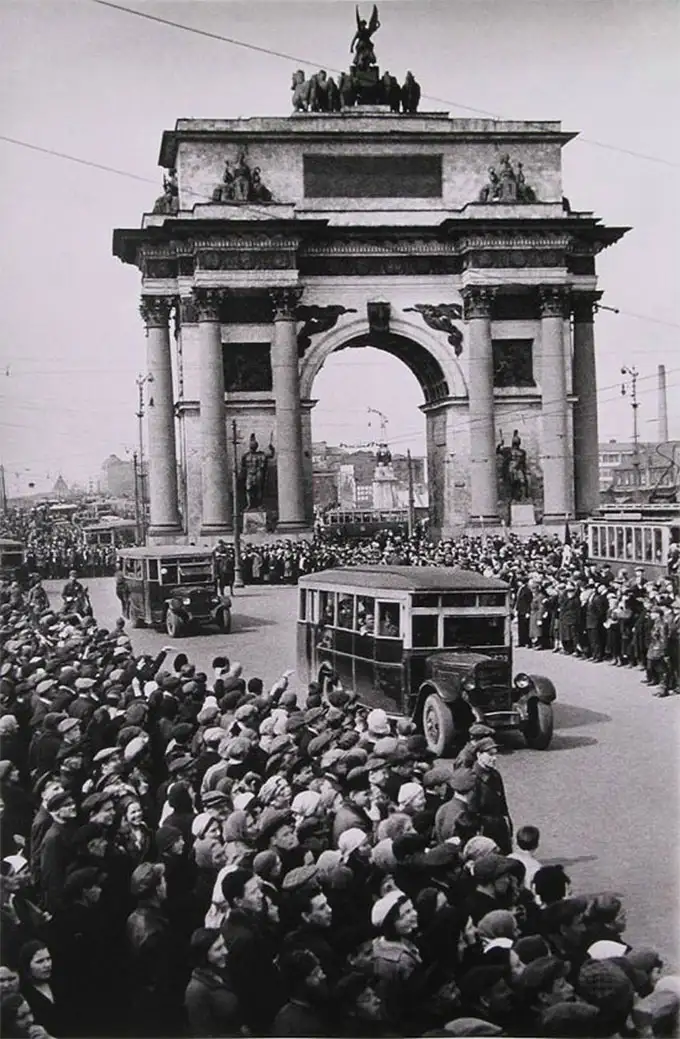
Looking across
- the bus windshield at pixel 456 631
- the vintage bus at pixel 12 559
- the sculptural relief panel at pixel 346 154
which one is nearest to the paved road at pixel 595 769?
the bus windshield at pixel 456 631

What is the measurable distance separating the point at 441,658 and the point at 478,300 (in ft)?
73.7

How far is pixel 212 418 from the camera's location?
3231cm

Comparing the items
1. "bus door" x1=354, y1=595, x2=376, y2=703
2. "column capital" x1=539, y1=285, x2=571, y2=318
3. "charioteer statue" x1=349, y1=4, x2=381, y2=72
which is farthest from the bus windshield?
"column capital" x1=539, y1=285, x2=571, y2=318

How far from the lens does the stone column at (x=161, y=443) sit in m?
31.3

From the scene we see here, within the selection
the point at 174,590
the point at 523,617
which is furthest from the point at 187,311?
the point at 523,617

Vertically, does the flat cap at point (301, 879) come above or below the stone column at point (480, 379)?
below

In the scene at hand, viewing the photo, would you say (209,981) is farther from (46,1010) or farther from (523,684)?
(523,684)

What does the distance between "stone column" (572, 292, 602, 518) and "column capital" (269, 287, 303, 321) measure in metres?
7.76

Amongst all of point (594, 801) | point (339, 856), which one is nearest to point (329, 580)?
point (594, 801)

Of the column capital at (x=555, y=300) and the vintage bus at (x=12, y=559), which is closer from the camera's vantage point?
the vintage bus at (x=12, y=559)

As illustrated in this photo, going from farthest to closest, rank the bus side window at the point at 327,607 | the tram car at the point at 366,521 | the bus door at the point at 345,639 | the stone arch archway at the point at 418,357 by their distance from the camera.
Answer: the stone arch archway at the point at 418,357
the tram car at the point at 366,521
the bus side window at the point at 327,607
the bus door at the point at 345,639

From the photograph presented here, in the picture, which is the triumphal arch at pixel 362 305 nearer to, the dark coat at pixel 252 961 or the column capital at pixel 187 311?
the column capital at pixel 187 311

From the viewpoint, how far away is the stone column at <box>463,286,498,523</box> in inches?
1271

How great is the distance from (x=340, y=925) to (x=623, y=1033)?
1.56 meters
